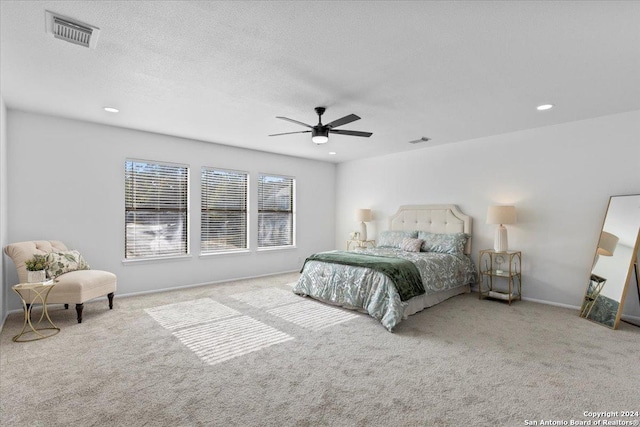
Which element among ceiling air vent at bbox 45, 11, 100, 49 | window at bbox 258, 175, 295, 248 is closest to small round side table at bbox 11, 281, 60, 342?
ceiling air vent at bbox 45, 11, 100, 49

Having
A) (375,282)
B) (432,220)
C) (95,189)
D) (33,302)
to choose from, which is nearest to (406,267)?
(375,282)

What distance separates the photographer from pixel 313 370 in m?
2.55

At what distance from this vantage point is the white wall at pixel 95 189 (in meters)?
4.08

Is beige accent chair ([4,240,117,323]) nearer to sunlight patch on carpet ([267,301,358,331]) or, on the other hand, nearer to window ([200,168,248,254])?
window ([200,168,248,254])

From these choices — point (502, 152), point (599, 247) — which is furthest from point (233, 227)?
point (599, 247)

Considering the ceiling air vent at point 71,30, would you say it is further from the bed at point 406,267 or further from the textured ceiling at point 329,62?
the bed at point 406,267

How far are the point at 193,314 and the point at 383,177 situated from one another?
178 inches

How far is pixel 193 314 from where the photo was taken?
3949 millimetres

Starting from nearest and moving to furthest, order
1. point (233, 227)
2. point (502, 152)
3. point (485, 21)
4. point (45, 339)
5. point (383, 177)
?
point (485, 21), point (45, 339), point (502, 152), point (233, 227), point (383, 177)

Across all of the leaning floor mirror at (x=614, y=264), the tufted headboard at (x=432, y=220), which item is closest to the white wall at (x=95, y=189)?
the tufted headboard at (x=432, y=220)

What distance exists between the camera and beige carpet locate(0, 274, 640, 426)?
6.57 feet

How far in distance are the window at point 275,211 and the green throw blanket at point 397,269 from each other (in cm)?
235

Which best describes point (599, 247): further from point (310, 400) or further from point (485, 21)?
point (310, 400)

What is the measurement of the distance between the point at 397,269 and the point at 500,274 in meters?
1.84
